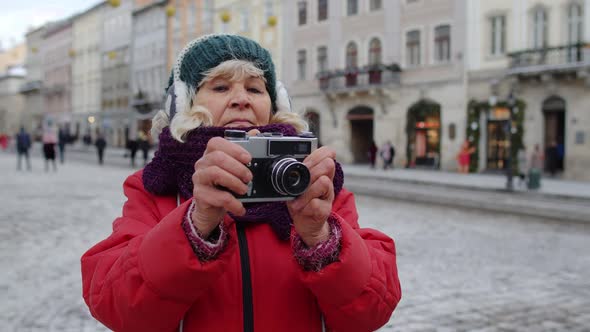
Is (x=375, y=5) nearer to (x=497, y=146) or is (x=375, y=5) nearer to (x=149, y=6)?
(x=497, y=146)

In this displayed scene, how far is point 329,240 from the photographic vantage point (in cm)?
149

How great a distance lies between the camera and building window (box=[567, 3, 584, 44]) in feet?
72.0

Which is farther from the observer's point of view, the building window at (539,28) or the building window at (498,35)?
the building window at (498,35)

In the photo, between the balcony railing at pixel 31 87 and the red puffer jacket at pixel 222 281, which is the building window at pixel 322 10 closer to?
the red puffer jacket at pixel 222 281

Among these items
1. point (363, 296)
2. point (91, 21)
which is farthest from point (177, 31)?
point (363, 296)

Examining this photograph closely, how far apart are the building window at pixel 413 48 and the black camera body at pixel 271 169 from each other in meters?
28.0

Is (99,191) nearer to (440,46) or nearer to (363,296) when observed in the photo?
(363,296)

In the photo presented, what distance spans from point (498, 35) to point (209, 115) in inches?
1001

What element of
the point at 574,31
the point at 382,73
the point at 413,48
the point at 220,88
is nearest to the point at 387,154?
the point at 382,73

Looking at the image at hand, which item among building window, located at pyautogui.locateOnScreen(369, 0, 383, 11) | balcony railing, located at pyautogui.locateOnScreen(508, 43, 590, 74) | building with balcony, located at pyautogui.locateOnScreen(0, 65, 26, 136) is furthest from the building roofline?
building with balcony, located at pyautogui.locateOnScreen(0, 65, 26, 136)

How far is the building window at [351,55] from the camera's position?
104 ft

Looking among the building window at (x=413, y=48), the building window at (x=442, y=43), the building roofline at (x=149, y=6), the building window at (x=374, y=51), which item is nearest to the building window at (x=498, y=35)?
the building window at (x=442, y=43)

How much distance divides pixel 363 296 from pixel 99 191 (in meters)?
14.9

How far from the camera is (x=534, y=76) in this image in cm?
2294
